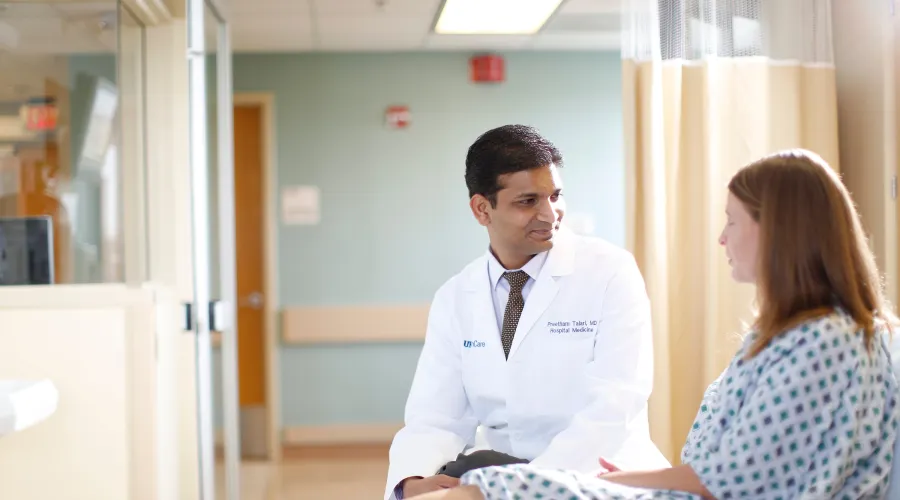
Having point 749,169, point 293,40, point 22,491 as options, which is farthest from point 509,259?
point 293,40

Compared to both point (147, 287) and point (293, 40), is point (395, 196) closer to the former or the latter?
point (293, 40)

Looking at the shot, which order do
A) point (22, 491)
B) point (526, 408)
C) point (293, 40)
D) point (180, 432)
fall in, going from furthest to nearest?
point (293, 40) → point (180, 432) → point (22, 491) → point (526, 408)

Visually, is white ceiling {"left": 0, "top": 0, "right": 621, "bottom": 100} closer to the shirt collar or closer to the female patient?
the shirt collar

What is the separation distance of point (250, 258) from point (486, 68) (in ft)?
5.66

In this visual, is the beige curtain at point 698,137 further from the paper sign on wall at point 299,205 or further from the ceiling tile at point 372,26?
the paper sign on wall at point 299,205

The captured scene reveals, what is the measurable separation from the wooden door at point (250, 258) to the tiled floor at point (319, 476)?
25 centimetres

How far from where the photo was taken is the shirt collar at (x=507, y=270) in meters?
2.04

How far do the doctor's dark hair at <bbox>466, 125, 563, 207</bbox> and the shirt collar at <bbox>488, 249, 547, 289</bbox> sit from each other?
0.15 meters

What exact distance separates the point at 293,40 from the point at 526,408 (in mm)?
3242

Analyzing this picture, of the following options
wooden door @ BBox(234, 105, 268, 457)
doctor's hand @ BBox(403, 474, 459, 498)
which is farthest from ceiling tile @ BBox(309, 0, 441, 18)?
doctor's hand @ BBox(403, 474, 459, 498)

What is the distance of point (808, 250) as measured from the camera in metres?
1.25

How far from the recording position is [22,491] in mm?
2494

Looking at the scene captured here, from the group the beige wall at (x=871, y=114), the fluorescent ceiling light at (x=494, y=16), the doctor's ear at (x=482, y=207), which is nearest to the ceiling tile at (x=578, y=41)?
the fluorescent ceiling light at (x=494, y=16)

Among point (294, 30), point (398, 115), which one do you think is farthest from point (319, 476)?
point (294, 30)
